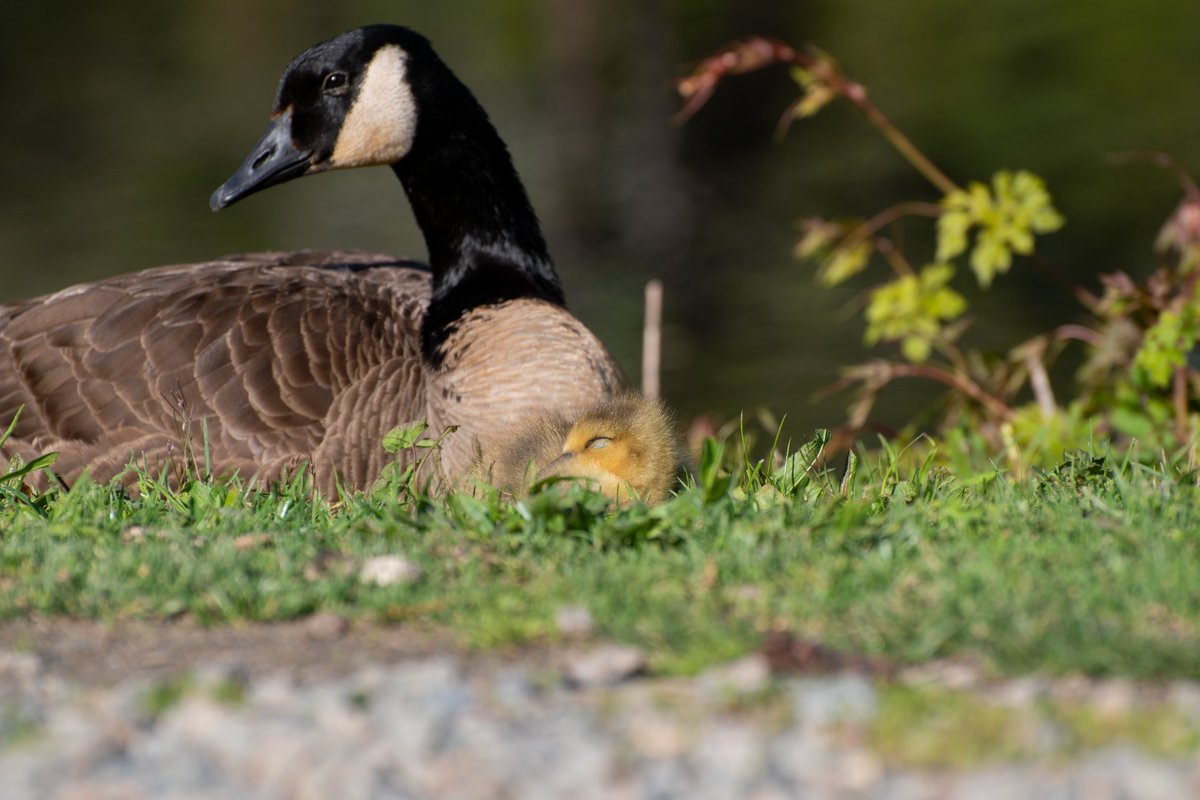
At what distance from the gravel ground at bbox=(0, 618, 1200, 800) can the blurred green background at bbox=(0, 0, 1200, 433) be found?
874 cm

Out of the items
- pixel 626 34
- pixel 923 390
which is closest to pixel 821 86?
pixel 923 390

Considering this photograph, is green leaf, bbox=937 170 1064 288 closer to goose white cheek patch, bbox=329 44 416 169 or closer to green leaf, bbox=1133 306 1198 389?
green leaf, bbox=1133 306 1198 389

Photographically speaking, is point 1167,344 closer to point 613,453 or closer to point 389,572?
point 613,453

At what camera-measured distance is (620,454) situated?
4.86 m

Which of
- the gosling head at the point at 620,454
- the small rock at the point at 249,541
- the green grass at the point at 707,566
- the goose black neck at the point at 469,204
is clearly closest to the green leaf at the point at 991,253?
the goose black neck at the point at 469,204

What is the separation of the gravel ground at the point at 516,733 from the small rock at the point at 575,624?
0.07 m

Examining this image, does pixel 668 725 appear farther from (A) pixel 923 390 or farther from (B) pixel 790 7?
(B) pixel 790 7

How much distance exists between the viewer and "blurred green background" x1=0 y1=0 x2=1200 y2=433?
14781 millimetres

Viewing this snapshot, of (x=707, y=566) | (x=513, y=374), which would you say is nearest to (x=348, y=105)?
(x=513, y=374)

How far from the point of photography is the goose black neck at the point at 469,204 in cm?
670

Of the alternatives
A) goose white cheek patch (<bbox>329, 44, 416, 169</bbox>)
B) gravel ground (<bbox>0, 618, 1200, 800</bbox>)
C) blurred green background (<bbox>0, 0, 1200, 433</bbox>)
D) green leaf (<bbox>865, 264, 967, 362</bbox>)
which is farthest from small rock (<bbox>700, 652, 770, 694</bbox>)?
blurred green background (<bbox>0, 0, 1200, 433</bbox>)

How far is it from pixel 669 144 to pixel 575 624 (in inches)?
716

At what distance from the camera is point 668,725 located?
2.62 m

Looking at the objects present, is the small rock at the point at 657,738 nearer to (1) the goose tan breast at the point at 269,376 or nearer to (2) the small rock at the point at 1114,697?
(2) the small rock at the point at 1114,697
